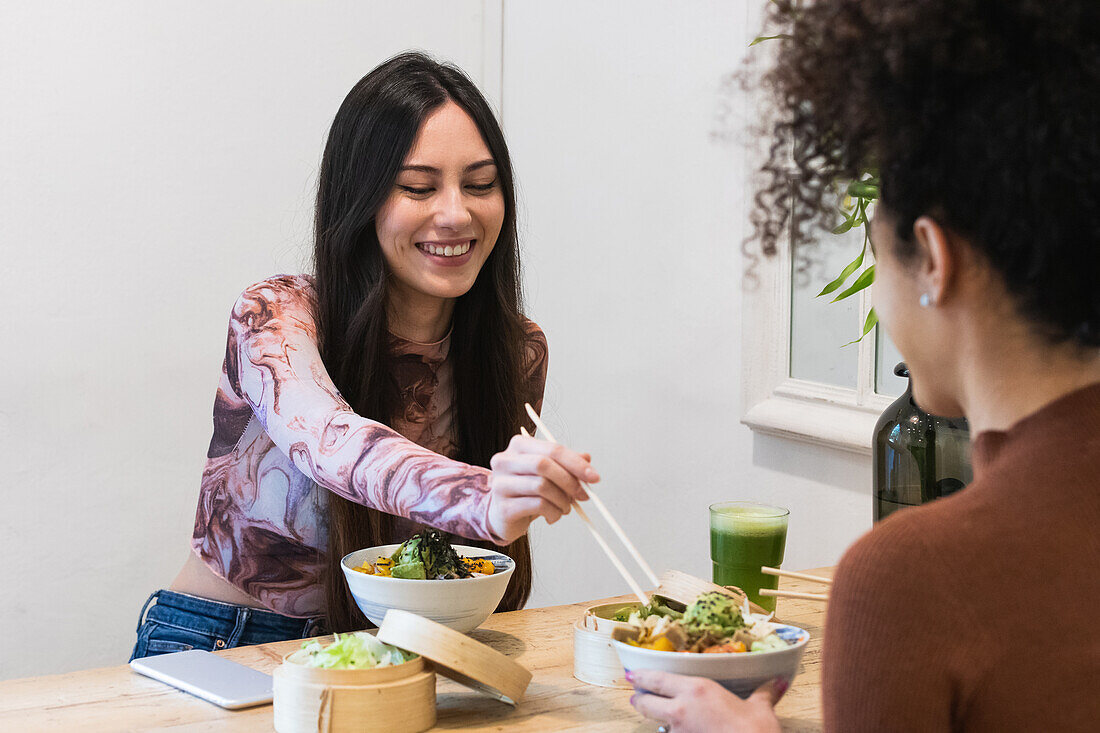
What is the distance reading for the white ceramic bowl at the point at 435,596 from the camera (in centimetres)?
130

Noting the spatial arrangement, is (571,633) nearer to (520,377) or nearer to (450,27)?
(520,377)

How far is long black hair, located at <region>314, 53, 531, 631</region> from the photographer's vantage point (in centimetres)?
172

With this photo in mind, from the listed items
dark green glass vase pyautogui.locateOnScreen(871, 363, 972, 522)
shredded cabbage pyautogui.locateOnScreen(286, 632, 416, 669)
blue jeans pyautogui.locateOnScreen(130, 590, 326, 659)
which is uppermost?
dark green glass vase pyautogui.locateOnScreen(871, 363, 972, 522)

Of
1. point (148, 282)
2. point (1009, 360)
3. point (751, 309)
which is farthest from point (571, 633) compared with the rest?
point (148, 282)

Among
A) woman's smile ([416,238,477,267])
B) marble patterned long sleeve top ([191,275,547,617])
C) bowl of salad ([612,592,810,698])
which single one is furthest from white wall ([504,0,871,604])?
bowl of salad ([612,592,810,698])

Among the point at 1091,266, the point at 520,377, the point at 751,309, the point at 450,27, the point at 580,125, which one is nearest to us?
the point at 1091,266

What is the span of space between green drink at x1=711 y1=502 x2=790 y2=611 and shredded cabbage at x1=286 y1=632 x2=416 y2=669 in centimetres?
56

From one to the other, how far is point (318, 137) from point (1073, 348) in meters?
2.71

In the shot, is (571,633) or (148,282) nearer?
(571,633)

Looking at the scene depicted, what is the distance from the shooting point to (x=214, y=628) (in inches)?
66.3

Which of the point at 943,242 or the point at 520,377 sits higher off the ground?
the point at 943,242

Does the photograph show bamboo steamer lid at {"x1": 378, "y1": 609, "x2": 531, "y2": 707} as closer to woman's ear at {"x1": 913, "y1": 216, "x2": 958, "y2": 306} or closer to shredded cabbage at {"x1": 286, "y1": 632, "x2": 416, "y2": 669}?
shredded cabbage at {"x1": 286, "y1": 632, "x2": 416, "y2": 669}

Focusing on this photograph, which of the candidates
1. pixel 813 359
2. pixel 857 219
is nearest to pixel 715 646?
pixel 857 219

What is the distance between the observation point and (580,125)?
310 cm
